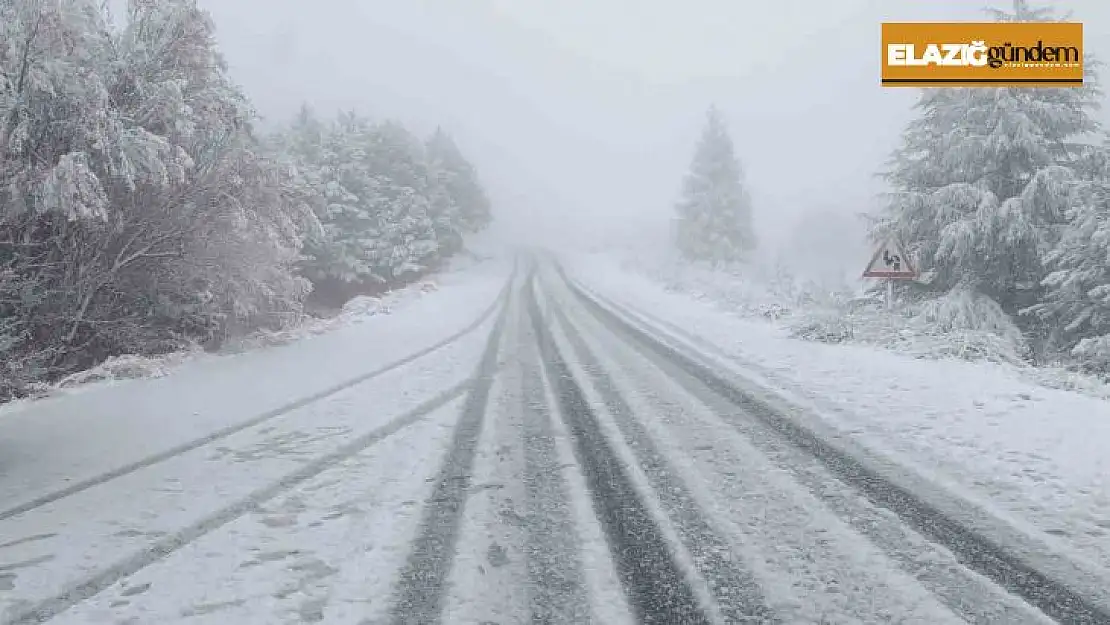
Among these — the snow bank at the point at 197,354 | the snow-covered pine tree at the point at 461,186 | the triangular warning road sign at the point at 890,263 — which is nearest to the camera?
the snow bank at the point at 197,354

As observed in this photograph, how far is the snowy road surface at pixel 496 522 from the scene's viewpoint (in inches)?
100

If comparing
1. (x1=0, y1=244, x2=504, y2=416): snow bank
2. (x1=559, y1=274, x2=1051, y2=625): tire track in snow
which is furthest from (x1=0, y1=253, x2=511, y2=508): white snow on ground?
(x1=559, y1=274, x2=1051, y2=625): tire track in snow

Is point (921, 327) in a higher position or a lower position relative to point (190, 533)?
higher

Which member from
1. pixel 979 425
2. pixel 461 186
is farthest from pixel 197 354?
pixel 461 186

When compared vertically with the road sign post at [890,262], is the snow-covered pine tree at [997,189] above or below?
above

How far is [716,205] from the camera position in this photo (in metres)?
34.4

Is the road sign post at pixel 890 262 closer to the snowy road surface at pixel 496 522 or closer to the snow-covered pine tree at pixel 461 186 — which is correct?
the snowy road surface at pixel 496 522

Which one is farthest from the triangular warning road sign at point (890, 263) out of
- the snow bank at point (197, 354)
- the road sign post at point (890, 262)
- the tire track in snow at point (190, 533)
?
the snow bank at point (197, 354)

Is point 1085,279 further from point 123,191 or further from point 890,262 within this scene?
point 123,191

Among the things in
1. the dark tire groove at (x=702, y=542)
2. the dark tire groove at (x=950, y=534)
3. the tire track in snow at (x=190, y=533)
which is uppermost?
the tire track in snow at (x=190, y=533)

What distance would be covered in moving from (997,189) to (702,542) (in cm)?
1141

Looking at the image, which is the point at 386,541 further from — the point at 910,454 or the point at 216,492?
the point at 910,454

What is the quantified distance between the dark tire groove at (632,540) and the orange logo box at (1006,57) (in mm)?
10960

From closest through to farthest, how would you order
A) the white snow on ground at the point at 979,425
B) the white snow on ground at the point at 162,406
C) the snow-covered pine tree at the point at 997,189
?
the white snow on ground at the point at 979,425, the white snow on ground at the point at 162,406, the snow-covered pine tree at the point at 997,189
